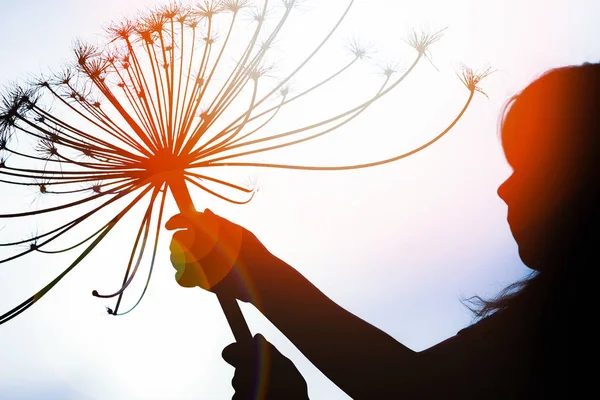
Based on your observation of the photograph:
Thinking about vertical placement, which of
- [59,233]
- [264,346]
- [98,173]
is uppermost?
[98,173]

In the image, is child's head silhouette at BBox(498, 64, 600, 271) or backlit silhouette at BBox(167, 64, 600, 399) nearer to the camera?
backlit silhouette at BBox(167, 64, 600, 399)

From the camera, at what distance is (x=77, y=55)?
480 centimetres

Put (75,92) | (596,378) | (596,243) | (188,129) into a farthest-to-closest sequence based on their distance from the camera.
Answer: (75,92) → (188,129) → (596,243) → (596,378)

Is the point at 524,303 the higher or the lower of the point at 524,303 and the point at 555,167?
the lower

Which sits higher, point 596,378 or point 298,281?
point 298,281

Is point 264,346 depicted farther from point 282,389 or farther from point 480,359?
point 480,359

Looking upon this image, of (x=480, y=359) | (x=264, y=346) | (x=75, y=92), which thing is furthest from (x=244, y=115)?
(x=480, y=359)

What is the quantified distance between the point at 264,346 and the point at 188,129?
1.91 metres

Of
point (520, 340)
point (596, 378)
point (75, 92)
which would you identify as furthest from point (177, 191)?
point (596, 378)

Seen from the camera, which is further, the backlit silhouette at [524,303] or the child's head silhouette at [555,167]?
the child's head silhouette at [555,167]

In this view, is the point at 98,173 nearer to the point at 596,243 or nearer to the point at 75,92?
the point at 75,92

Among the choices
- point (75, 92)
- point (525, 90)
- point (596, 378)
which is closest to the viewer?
point (596, 378)

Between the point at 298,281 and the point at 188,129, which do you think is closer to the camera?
the point at 298,281

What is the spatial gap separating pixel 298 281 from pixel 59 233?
2.44 meters
